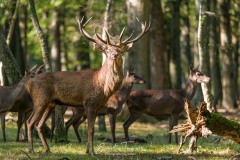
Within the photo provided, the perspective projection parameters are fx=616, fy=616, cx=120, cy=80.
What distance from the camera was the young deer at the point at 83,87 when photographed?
39.0 ft

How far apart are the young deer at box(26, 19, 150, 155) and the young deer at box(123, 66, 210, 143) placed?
4.17 meters

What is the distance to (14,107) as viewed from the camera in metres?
15.2

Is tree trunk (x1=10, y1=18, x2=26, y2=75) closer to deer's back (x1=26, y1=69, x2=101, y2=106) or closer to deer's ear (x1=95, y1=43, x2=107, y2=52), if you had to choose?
deer's back (x1=26, y1=69, x2=101, y2=106)

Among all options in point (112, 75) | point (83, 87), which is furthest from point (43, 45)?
point (112, 75)

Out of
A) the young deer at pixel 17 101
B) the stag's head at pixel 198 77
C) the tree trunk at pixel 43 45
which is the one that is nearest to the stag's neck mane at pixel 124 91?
the stag's head at pixel 198 77

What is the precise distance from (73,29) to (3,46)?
75.5 ft

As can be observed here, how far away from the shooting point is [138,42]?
2211 centimetres

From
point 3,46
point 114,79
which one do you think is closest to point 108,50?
point 114,79

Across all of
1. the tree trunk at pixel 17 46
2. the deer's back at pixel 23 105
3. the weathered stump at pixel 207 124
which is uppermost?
the tree trunk at pixel 17 46

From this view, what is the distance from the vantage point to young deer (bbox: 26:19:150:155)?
11.9 m

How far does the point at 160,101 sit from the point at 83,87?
4.62 m

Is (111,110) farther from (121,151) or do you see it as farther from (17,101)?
(121,151)

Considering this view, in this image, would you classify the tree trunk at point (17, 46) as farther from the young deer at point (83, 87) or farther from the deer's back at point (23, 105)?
the young deer at point (83, 87)

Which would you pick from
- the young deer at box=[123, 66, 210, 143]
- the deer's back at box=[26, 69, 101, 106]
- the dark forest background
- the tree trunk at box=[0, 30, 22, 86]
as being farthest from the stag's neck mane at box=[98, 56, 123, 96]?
the dark forest background
